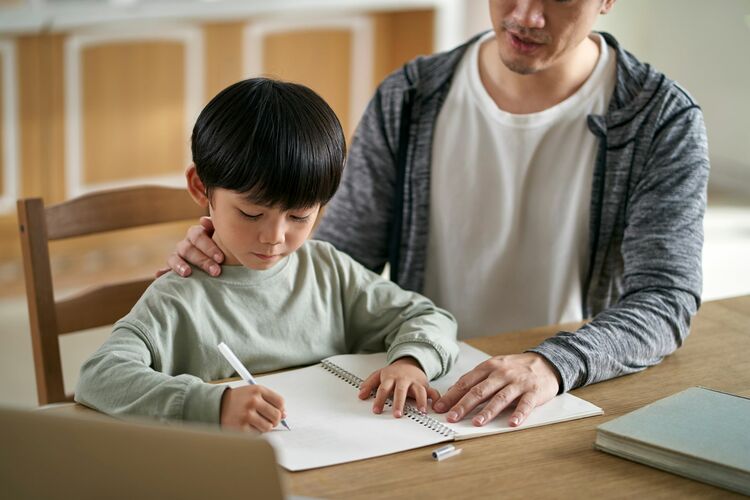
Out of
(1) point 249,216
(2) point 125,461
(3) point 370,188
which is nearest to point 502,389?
(1) point 249,216

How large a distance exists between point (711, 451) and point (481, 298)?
0.76 m

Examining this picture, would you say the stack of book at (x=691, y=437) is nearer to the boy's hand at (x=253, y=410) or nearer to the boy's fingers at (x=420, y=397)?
the boy's fingers at (x=420, y=397)

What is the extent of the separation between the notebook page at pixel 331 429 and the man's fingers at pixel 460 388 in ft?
0.17

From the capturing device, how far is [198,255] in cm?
122

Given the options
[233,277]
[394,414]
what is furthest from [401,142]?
[394,414]

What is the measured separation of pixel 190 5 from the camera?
11.3 ft

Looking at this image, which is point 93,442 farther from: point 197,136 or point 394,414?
point 197,136

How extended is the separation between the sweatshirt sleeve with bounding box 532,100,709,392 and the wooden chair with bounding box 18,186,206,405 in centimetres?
67

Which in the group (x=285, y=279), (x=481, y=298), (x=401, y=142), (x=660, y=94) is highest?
(x=660, y=94)

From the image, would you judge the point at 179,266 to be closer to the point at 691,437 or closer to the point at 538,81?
the point at 691,437

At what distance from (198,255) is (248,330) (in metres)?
0.11

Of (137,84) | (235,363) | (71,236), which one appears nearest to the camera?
(235,363)

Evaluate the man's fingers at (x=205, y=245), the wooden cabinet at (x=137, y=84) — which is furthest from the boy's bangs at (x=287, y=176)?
the wooden cabinet at (x=137, y=84)

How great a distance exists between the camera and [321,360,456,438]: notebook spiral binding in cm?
105
